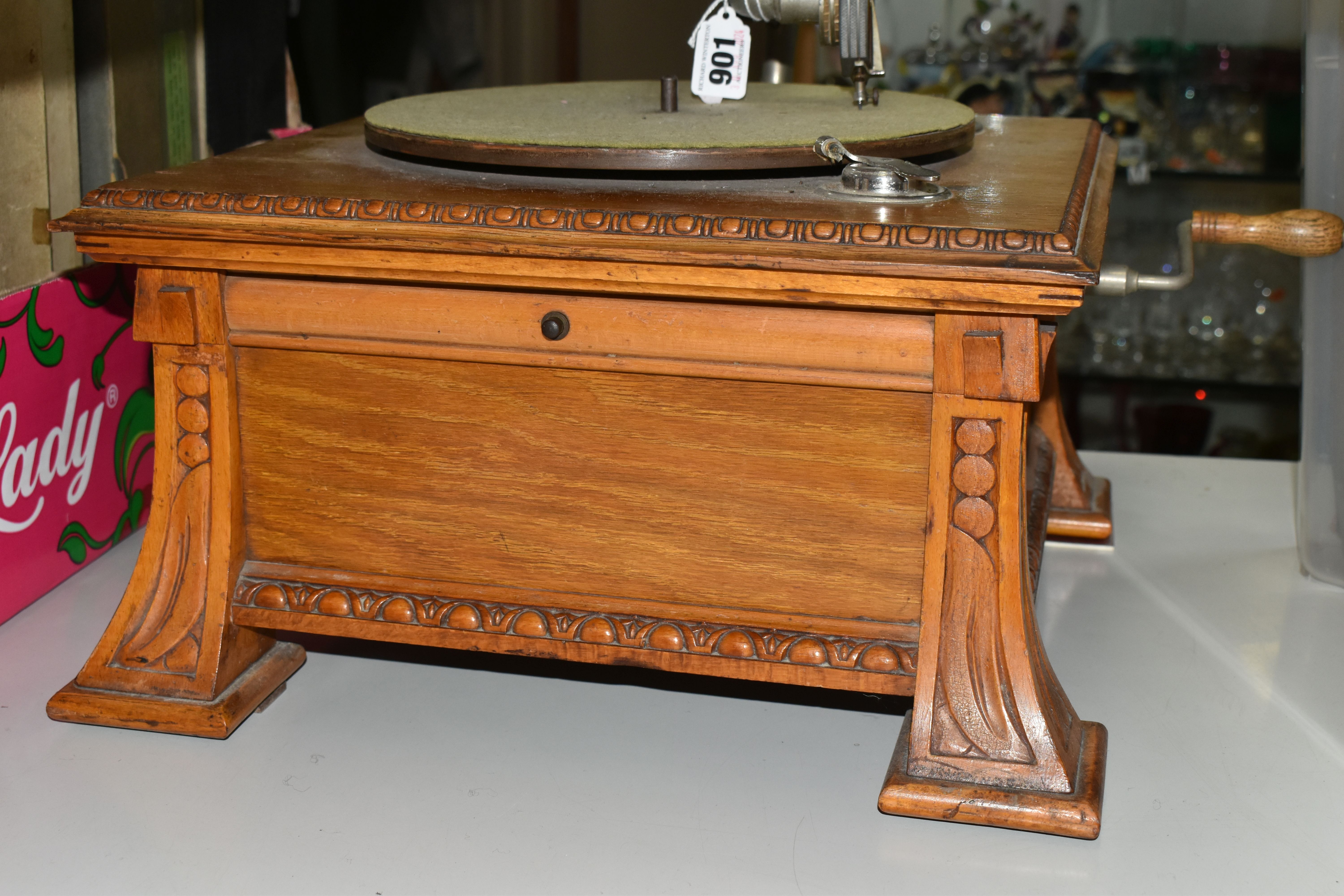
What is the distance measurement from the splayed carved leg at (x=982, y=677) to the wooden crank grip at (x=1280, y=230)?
34 centimetres

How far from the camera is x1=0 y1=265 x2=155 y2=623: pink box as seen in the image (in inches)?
53.6

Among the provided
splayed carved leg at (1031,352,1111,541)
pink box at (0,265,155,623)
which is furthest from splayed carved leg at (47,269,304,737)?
splayed carved leg at (1031,352,1111,541)

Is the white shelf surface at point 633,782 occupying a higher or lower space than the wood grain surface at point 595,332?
lower

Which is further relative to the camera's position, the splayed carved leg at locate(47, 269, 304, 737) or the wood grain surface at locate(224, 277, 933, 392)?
the splayed carved leg at locate(47, 269, 304, 737)

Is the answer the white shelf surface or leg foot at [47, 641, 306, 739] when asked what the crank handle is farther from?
leg foot at [47, 641, 306, 739]

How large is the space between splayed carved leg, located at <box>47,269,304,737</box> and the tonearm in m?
0.58

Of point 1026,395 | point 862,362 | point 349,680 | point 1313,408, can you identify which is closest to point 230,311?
point 349,680

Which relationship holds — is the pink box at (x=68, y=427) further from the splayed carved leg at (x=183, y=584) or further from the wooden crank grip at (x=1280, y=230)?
the wooden crank grip at (x=1280, y=230)

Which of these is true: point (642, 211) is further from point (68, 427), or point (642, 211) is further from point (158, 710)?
point (68, 427)

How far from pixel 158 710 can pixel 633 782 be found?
409 mm

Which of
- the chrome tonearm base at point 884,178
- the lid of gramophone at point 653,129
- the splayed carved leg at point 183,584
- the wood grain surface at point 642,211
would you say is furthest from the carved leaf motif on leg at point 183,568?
the chrome tonearm base at point 884,178

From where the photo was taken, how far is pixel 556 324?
3.55 ft

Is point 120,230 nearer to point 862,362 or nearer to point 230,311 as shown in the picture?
point 230,311

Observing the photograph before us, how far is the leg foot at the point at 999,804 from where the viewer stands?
1048 millimetres
